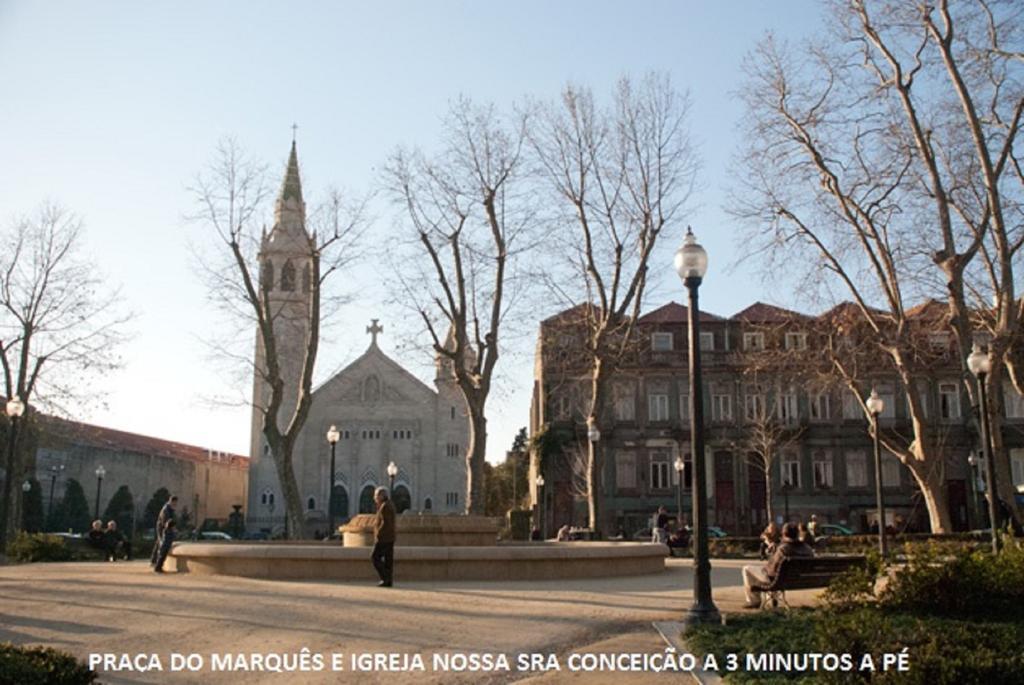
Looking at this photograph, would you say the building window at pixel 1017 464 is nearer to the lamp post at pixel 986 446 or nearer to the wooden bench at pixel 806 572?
the lamp post at pixel 986 446

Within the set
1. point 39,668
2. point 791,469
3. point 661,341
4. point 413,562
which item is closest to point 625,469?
point 661,341

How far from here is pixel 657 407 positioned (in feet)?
166

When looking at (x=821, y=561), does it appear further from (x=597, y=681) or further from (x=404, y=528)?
(x=404, y=528)

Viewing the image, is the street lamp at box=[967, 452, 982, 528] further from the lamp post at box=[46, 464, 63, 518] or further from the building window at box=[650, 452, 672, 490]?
the lamp post at box=[46, 464, 63, 518]

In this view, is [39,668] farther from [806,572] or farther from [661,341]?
[661,341]

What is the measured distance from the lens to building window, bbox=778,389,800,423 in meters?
49.5

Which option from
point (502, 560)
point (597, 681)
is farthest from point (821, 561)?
point (502, 560)

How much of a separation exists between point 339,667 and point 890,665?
4.58 metres

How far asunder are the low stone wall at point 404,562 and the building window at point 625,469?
33.5 metres

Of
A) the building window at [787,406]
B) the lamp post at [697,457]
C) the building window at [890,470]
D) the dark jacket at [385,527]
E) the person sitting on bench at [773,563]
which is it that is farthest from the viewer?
the building window at [787,406]

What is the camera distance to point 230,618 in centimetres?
1041

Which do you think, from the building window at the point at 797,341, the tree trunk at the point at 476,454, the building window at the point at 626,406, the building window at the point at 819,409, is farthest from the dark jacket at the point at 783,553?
the building window at the point at 819,409

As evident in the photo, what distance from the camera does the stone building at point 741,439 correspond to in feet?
155

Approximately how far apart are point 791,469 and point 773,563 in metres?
39.6
